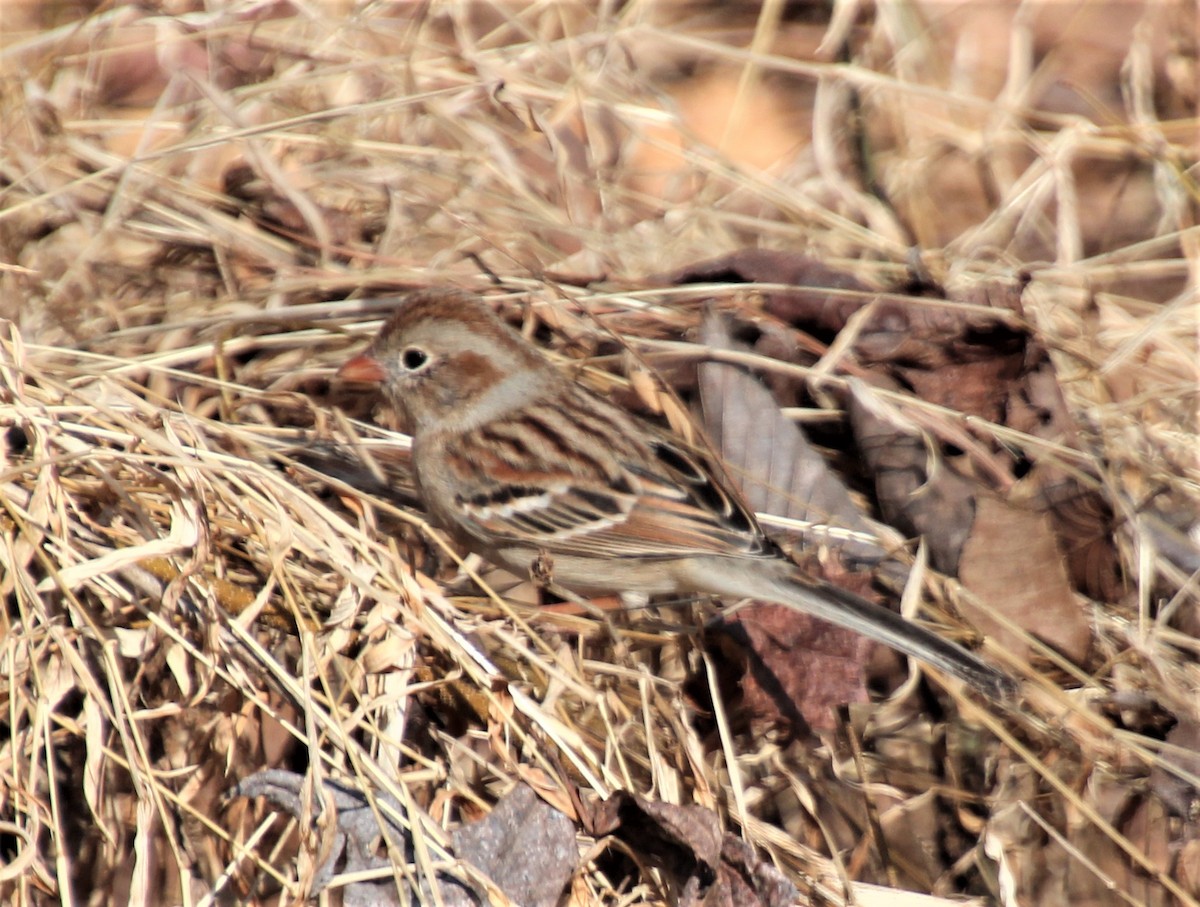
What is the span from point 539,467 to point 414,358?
0.40 meters

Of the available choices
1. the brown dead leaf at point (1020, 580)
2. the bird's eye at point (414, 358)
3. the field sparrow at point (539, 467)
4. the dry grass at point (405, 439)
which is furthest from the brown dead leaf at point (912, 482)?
the bird's eye at point (414, 358)

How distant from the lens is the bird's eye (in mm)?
3164

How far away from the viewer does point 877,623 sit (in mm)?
2496

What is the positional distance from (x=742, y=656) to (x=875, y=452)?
59 cm

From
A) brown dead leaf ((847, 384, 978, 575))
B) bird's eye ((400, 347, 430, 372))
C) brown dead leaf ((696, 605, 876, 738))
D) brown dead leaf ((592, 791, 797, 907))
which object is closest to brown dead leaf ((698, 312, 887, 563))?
brown dead leaf ((847, 384, 978, 575))

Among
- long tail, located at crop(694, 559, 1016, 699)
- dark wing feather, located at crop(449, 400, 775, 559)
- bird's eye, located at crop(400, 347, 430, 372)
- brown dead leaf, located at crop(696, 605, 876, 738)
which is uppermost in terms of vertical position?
bird's eye, located at crop(400, 347, 430, 372)

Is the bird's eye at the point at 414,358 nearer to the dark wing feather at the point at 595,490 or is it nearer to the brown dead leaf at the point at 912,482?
the dark wing feather at the point at 595,490

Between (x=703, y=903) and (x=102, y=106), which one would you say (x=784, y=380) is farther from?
(x=102, y=106)

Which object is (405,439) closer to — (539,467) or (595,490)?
(539,467)

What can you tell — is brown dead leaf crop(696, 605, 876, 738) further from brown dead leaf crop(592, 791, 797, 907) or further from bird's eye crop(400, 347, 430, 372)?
bird's eye crop(400, 347, 430, 372)

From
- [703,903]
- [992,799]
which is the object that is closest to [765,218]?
[992,799]

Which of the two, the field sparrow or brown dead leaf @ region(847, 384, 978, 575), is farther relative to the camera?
the field sparrow

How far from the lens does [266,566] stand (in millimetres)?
2553

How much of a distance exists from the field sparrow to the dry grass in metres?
0.14
